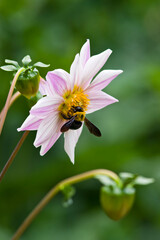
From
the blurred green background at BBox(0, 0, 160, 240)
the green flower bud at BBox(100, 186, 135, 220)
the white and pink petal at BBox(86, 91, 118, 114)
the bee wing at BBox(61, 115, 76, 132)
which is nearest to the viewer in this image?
the bee wing at BBox(61, 115, 76, 132)

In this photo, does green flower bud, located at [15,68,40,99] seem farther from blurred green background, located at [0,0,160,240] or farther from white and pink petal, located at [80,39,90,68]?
blurred green background, located at [0,0,160,240]

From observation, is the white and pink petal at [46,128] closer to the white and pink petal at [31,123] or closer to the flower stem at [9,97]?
the white and pink petal at [31,123]

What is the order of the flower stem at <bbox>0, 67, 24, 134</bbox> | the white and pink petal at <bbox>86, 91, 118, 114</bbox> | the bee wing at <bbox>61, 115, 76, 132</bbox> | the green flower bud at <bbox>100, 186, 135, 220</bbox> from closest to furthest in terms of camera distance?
the flower stem at <bbox>0, 67, 24, 134</bbox>
the bee wing at <bbox>61, 115, 76, 132</bbox>
the white and pink petal at <bbox>86, 91, 118, 114</bbox>
the green flower bud at <bbox>100, 186, 135, 220</bbox>

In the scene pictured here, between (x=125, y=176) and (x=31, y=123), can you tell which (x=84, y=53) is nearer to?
(x=31, y=123)

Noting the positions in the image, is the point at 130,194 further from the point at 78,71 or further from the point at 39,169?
the point at 39,169

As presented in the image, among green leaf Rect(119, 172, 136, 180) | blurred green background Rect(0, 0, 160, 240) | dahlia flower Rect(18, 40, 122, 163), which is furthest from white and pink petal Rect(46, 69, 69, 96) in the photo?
blurred green background Rect(0, 0, 160, 240)

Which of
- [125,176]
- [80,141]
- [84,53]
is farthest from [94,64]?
[80,141]
